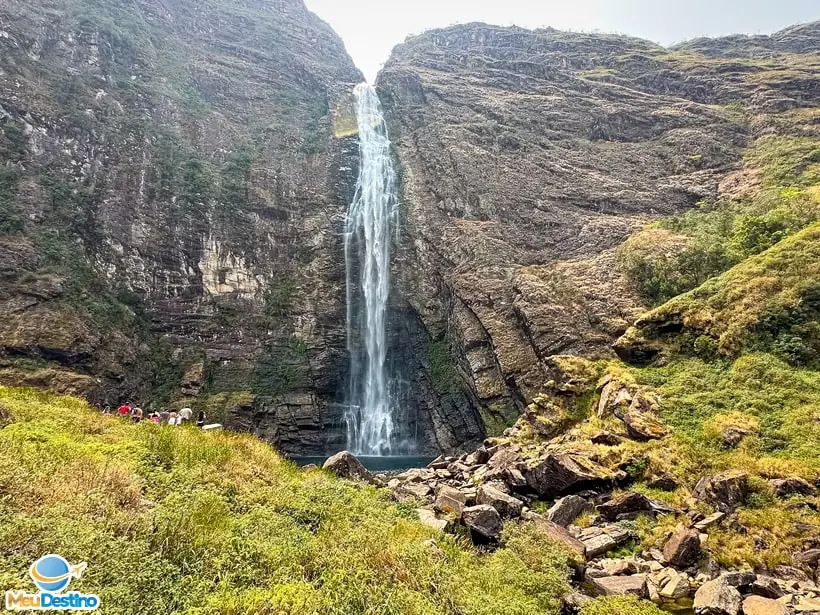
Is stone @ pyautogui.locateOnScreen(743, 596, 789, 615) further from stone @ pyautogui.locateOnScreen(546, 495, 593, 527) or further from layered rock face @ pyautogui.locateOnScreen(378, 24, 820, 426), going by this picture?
layered rock face @ pyautogui.locateOnScreen(378, 24, 820, 426)

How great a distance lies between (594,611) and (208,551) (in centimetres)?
504

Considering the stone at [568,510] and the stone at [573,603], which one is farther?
the stone at [568,510]

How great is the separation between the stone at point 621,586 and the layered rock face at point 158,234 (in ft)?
90.4

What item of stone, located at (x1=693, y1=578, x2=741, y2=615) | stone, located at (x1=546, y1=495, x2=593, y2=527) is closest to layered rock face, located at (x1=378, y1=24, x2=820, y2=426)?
stone, located at (x1=546, y1=495, x2=593, y2=527)

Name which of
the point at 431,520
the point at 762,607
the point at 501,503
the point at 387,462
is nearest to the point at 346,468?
the point at 431,520

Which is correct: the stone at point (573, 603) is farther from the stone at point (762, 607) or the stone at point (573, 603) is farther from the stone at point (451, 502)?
the stone at point (451, 502)

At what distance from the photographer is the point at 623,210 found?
3528cm

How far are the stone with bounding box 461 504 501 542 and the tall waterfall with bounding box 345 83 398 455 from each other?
80.0 feet

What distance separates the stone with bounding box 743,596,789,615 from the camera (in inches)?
241

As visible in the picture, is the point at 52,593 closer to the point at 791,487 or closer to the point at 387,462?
the point at 791,487

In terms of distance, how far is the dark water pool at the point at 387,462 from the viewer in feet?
91.7

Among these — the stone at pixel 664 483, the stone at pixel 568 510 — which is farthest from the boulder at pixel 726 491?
the stone at pixel 568 510

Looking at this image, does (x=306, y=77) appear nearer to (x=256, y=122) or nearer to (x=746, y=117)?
(x=256, y=122)

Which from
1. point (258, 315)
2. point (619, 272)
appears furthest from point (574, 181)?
point (258, 315)
